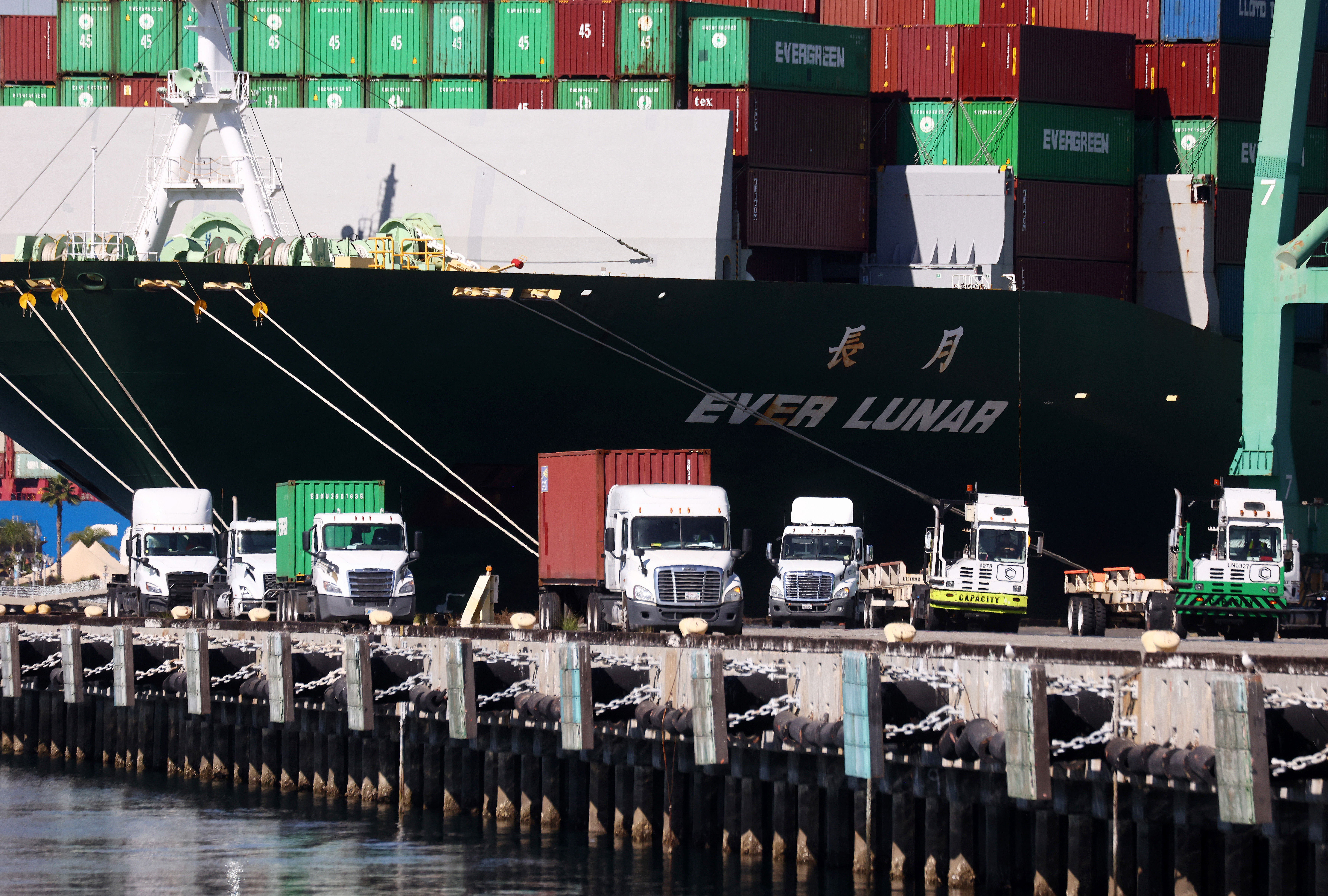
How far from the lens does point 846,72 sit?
48750mm

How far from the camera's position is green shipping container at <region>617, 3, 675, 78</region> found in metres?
48.3

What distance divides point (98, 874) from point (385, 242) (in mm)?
23736

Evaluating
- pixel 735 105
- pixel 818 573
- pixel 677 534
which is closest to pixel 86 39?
pixel 735 105

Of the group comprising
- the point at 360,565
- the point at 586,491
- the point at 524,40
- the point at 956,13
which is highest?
the point at 956,13

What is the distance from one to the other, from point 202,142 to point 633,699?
26946 millimetres

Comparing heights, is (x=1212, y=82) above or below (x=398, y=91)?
above

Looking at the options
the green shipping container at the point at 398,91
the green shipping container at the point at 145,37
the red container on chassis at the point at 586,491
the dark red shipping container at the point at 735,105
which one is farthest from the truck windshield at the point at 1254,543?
the green shipping container at the point at 145,37

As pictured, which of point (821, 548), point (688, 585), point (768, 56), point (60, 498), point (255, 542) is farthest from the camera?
point (60, 498)

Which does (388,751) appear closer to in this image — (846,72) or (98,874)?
(98,874)

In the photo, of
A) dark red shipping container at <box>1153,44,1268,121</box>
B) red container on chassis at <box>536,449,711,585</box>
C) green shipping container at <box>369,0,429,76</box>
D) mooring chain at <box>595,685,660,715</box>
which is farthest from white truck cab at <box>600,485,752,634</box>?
dark red shipping container at <box>1153,44,1268,121</box>

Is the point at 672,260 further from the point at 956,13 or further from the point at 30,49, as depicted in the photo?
the point at 30,49

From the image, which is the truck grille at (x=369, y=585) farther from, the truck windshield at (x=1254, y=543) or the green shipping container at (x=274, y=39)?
the green shipping container at (x=274, y=39)

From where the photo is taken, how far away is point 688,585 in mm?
30531

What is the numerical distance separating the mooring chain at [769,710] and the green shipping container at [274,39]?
3495 centimetres
